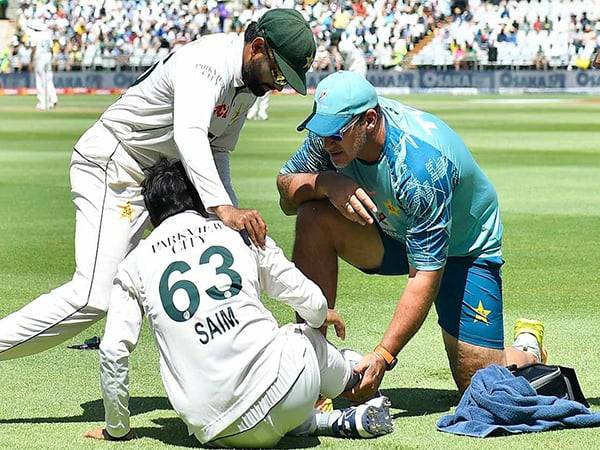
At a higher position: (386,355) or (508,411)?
(386,355)

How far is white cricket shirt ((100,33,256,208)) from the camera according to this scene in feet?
18.4

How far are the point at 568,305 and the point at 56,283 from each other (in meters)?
3.90

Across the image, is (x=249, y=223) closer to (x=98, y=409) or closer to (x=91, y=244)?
(x=91, y=244)

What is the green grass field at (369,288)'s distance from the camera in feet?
19.1

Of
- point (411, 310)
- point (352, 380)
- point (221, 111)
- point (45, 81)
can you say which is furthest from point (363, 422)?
point (45, 81)

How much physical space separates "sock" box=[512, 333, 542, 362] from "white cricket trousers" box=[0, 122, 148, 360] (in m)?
2.08

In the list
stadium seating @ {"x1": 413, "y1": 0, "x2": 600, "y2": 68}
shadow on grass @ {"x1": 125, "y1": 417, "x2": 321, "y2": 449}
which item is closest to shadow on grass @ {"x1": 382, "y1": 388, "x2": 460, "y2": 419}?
shadow on grass @ {"x1": 125, "y1": 417, "x2": 321, "y2": 449}

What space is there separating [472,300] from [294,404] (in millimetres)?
1507

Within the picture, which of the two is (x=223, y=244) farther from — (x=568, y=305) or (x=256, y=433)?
A: (x=568, y=305)

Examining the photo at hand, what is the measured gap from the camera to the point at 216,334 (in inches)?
202

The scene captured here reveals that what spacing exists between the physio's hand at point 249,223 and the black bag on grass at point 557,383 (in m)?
1.56

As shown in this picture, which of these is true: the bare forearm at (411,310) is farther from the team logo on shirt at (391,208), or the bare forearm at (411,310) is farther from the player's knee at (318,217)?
the player's knee at (318,217)

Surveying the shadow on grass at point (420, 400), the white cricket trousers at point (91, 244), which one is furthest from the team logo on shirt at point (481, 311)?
the white cricket trousers at point (91, 244)

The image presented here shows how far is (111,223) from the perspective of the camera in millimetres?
6258
